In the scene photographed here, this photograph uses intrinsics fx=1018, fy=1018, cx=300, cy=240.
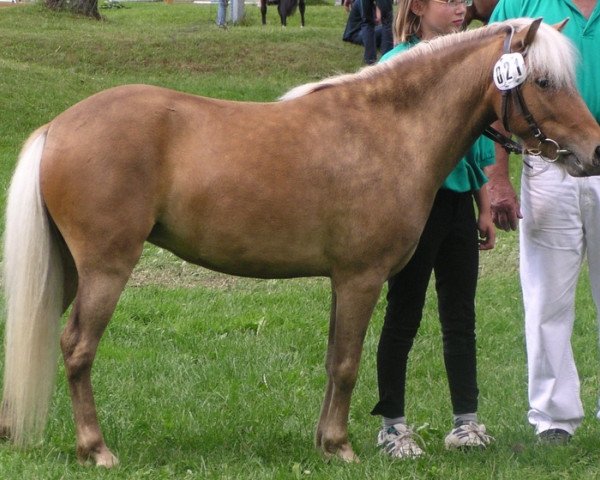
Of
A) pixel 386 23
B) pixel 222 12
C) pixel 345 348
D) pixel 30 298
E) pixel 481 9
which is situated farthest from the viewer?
pixel 222 12

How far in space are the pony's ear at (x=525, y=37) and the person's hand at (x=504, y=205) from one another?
738mm

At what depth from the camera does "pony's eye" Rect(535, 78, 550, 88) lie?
414cm

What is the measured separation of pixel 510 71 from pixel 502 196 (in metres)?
0.74

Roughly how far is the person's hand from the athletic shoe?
0.99 meters

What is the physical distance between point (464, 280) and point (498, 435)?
0.84 m

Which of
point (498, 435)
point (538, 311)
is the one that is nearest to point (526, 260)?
point (538, 311)

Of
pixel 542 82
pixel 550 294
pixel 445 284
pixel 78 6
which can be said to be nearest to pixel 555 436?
pixel 550 294

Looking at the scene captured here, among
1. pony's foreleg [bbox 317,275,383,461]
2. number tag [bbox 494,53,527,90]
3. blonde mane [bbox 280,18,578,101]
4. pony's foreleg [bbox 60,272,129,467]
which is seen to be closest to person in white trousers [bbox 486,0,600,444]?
blonde mane [bbox 280,18,578,101]

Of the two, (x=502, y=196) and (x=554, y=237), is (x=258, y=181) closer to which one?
(x=502, y=196)

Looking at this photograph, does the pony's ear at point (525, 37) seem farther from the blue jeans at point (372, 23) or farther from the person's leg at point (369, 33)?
the person's leg at point (369, 33)

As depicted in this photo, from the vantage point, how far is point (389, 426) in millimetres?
4805

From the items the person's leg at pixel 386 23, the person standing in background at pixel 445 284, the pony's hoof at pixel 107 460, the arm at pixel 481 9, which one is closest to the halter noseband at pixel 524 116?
the person standing in background at pixel 445 284

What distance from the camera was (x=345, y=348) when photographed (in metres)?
4.40

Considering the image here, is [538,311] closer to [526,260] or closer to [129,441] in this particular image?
[526,260]
